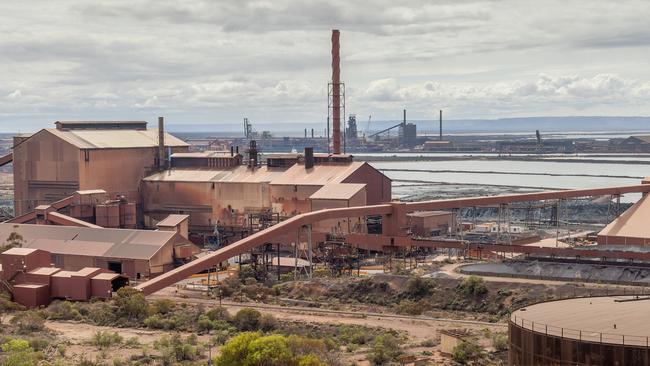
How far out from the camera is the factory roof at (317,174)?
72062 millimetres

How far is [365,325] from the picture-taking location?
4300 cm

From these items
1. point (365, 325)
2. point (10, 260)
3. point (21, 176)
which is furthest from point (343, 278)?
point (21, 176)

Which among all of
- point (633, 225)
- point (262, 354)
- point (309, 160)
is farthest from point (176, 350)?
point (309, 160)

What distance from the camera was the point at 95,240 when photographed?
62594 mm

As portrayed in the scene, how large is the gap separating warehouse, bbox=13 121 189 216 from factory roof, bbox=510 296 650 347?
53.8m

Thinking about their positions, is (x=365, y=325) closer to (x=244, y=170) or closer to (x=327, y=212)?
(x=327, y=212)

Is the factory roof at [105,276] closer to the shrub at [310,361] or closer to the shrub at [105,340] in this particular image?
the shrub at [105,340]

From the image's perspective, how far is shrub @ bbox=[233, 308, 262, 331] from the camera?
42.9 meters

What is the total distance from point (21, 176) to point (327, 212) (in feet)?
115

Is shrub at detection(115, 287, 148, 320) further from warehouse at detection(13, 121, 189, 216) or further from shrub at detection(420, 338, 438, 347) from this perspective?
warehouse at detection(13, 121, 189, 216)

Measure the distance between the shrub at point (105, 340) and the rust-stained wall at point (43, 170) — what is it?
1486 inches

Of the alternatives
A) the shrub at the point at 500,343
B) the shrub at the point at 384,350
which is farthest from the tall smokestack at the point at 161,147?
the shrub at the point at 500,343

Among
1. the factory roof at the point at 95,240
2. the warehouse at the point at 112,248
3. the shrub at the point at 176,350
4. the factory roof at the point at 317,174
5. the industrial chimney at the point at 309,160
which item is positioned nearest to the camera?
the shrub at the point at 176,350

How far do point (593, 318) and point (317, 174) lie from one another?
47.4 m
